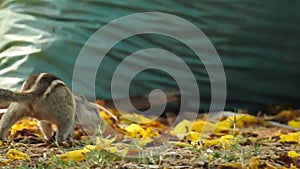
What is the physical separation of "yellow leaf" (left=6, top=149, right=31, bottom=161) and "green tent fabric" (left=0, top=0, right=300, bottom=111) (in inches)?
83.4

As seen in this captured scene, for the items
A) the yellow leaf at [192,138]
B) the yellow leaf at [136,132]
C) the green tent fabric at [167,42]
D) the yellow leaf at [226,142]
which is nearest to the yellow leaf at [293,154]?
the yellow leaf at [226,142]

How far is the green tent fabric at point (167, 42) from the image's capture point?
20.1ft

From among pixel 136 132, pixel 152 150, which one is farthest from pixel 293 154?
pixel 136 132

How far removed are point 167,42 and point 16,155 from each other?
104 inches

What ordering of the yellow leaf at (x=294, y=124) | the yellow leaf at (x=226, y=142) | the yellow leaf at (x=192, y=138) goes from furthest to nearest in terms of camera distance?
the yellow leaf at (x=294, y=124), the yellow leaf at (x=192, y=138), the yellow leaf at (x=226, y=142)

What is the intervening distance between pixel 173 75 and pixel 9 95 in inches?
93.1

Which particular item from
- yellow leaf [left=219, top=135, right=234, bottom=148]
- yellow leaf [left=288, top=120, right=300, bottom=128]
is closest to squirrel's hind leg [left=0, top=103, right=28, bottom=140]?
yellow leaf [left=219, top=135, right=234, bottom=148]

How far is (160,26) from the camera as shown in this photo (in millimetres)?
6203

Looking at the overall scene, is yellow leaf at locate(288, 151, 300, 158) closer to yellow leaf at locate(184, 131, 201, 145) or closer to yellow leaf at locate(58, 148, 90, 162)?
yellow leaf at locate(184, 131, 201, 145)

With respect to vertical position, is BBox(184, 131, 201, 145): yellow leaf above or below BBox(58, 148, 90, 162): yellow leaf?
above

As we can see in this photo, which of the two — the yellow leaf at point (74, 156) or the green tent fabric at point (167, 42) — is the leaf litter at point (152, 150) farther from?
the green tent fabric at point (167, 42)

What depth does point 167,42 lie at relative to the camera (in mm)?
6301

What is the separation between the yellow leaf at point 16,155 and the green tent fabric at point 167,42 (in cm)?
212

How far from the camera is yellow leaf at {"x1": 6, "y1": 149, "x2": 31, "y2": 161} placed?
3.84 m
